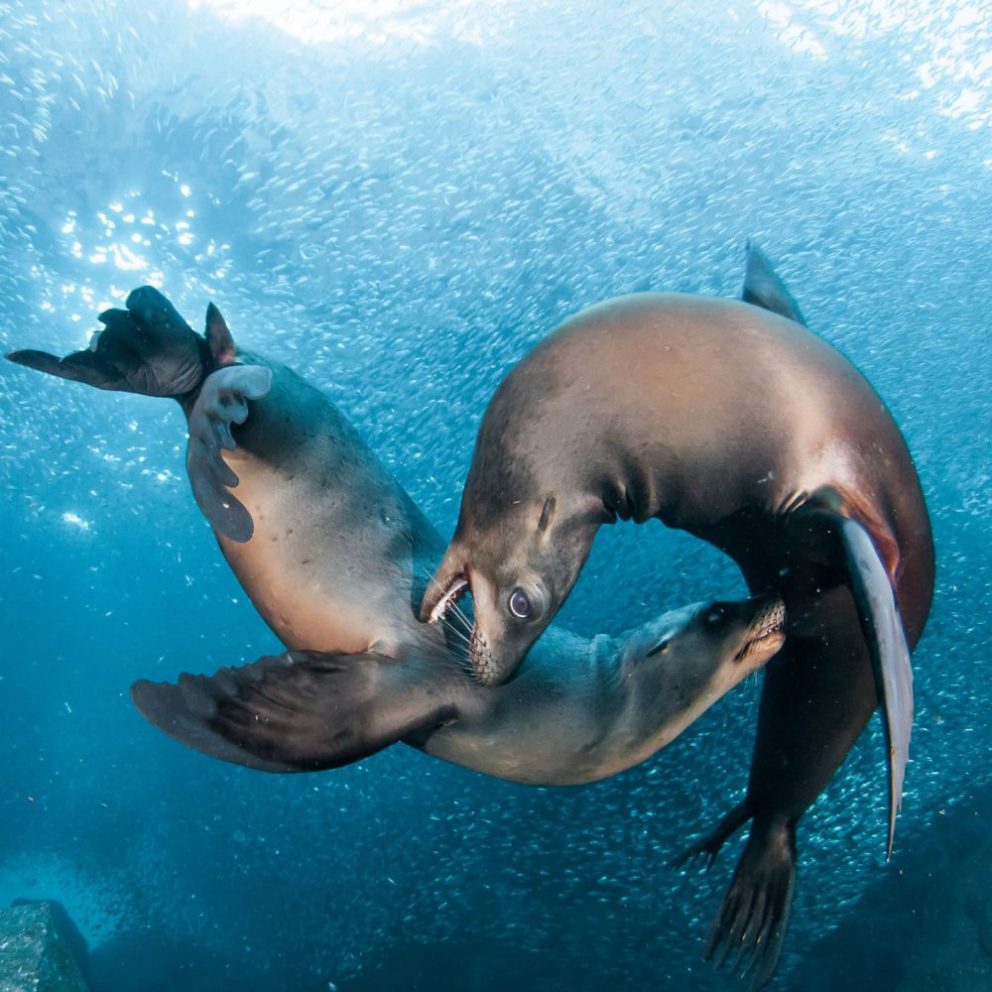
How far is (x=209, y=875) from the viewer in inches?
810

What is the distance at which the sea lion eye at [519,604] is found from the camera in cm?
201

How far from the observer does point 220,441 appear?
84.0 inches

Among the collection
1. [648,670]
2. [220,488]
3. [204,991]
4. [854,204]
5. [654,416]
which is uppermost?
[854,204]

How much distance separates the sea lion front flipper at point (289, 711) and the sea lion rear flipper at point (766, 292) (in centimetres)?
199

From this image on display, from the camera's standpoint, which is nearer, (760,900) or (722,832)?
(760,900)

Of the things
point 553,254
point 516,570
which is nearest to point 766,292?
point 516,570

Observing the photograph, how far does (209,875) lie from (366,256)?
18185mm

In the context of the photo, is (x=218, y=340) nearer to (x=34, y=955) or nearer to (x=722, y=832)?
(x=722, y=832)

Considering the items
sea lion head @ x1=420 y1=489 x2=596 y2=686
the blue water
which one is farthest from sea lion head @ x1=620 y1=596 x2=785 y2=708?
the blue water

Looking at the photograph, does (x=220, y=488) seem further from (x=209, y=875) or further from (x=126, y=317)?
(x=209, y=875)

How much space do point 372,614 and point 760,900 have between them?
1979 mm

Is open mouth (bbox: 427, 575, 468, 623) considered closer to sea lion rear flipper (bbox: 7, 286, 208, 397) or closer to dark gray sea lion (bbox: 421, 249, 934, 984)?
dark gray sea lion (bbox: 421, 249, 934, 984)

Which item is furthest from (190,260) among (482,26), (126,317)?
(126,317)

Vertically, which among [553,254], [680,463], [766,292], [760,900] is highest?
[553,254]
